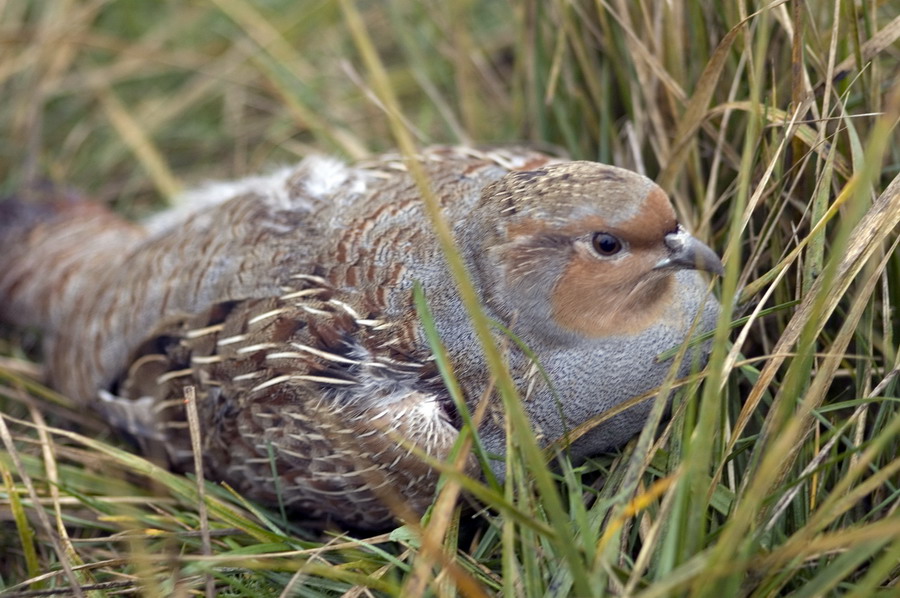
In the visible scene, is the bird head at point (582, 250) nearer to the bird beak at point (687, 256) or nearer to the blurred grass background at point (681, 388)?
the bird beak at point (687, 256)

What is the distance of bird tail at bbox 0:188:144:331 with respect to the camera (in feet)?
14.0

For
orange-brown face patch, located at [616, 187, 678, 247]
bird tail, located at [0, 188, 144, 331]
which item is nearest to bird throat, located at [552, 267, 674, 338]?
orange-brown face patch, located at [616, 187, 678, 247]

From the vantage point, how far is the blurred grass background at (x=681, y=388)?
7.34ft

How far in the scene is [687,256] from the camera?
8.66ft

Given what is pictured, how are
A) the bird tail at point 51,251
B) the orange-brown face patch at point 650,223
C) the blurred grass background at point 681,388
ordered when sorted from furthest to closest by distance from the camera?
the bird tail at point 51,251 < the orange-brown face patch at point 650,223 < the blurred grass background at point 681,388

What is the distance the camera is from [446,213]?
3078mm

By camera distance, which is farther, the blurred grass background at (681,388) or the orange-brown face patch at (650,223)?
the orange-brown face patch at (650,223)

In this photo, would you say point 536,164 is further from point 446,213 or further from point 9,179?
point 9,179

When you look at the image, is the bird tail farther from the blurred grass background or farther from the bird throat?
the bird throat

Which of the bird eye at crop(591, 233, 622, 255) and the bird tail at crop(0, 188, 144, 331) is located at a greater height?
the bird tail at crop(0, 188, 144, 331)

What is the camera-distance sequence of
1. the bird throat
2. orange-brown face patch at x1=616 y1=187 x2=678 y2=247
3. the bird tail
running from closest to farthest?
orange-brown face patch at x1=616 y1=187 x2=678 y2=247, the bird throat, the bird tail

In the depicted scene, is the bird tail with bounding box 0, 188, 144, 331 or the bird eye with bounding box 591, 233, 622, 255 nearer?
the bird eye with bounding box 591, 233, 622, 255

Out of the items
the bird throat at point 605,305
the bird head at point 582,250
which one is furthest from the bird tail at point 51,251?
the bird throat at point 605,305

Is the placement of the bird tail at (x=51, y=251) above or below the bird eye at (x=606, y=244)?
above
